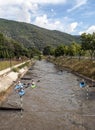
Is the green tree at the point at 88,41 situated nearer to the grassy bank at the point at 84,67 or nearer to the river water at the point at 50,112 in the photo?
the grassy bank at the point at 84,67

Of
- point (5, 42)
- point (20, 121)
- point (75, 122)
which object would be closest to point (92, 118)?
point (75, 122)

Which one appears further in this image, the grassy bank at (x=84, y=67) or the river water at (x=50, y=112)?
the grassy bank at (x=84, y=67)

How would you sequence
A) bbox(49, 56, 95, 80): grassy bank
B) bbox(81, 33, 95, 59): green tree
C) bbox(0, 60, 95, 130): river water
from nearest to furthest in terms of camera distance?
bbox(0, 60, 95, 130): river water < bbox(49, 56, 95, 80): grassy bank < bbox(81, 33, 95, 59): green tree

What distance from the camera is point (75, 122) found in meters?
25.6

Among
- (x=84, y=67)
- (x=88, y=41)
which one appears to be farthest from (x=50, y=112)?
(x=88, y=41)

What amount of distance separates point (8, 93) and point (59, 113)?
48.3ft

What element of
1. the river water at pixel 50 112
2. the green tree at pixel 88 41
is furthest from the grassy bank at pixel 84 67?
the river water at pixel 50 112

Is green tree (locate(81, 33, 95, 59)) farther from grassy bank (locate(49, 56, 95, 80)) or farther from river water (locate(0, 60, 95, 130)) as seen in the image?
river water (locate(0, 60, 95, 130))

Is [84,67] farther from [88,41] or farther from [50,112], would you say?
[50,112]

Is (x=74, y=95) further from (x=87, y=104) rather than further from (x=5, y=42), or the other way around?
(x=5, y=42)

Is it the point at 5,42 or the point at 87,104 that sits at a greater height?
the point at 5,42

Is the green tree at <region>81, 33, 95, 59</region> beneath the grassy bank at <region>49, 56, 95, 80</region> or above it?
above

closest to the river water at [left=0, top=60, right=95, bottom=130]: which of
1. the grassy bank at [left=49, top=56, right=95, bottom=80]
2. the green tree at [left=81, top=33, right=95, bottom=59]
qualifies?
the grassy bank at [left=49, top=56, right=95, bottom=80]

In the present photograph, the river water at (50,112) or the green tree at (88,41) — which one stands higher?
the green tree at (88,41)
